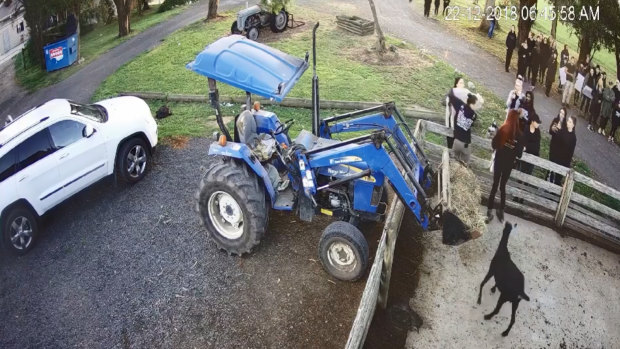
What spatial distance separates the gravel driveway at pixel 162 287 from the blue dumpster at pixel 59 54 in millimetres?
12816

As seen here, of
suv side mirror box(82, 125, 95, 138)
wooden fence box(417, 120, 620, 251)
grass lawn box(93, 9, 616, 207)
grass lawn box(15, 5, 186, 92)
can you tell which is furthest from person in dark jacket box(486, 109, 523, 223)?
grass lawn box(15, 5, 186, 92)

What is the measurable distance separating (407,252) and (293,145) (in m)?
2.56

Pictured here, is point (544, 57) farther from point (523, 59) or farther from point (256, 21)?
point (256, 21)

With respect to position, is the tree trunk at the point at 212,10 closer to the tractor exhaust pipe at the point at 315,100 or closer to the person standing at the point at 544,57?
the person standing at the point at 544,57

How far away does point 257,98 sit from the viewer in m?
13.2

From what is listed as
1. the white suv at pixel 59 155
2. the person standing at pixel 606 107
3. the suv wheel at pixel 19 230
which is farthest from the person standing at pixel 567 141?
the suv wheel at pixel 19 230

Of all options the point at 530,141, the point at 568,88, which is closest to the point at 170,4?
the point at 568,88

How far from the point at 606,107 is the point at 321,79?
765 centimetres

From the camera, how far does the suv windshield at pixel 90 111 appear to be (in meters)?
9.22

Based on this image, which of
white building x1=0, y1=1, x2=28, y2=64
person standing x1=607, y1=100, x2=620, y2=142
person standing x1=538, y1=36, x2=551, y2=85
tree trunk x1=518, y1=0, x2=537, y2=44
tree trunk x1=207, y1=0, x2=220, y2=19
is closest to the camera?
person standing x1=607, y1=100, x2=620, y2=142

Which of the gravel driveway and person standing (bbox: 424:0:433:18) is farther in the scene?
person standing (bbox: 424:0:433:18)

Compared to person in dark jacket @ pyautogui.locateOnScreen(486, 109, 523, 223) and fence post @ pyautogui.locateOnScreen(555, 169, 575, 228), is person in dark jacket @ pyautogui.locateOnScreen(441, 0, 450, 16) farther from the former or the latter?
fence post @ pyautogui.locateOnScreen(555, 169, 575, 228)

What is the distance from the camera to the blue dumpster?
19.3m

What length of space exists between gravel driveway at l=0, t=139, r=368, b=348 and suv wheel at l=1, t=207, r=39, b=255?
0.18 meters
